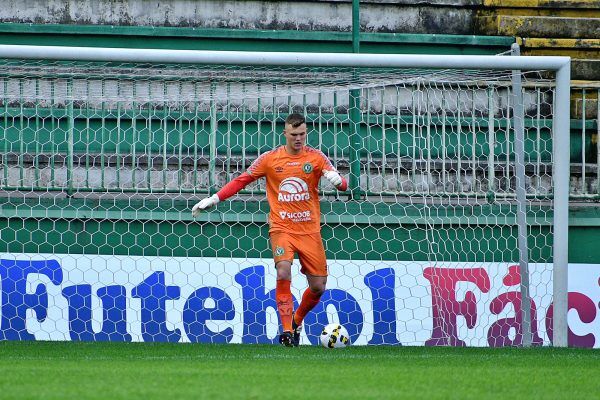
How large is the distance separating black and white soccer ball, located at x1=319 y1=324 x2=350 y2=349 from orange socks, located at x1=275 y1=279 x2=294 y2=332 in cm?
24

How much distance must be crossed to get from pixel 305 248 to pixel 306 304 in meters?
0.37

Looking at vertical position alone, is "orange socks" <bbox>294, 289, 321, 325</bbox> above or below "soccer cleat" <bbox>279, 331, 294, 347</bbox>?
above

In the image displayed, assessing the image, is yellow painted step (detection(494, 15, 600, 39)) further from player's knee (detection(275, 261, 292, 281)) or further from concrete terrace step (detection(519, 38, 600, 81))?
player's knee (detection(275, 261, 292, 281))

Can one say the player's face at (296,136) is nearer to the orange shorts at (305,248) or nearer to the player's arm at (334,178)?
the player's arm at (334,178)

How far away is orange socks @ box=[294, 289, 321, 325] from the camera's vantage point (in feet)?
25.0

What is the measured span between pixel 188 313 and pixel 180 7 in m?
4.03

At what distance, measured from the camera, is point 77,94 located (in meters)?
8.77

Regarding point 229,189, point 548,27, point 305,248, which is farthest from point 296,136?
point 548,27

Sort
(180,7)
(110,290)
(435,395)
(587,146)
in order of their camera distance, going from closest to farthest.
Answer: (435,395)
(110,290)
(587,146)
(180,7)

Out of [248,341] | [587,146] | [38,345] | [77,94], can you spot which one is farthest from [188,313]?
[587,146]

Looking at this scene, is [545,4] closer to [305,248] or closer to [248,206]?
[248,206]

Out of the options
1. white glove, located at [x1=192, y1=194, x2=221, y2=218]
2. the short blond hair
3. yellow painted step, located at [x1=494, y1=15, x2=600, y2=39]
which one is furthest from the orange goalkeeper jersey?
yellow painted step, located at [x1=494, y1=15, x2=600, y2=39]

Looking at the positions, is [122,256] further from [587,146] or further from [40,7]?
[587,146]

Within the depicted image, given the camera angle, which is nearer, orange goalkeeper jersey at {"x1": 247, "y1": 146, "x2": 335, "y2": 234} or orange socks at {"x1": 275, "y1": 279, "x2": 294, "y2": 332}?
orange socks at {"x1": 275, "y1": 279, "x2": 294, "y2": 332}
